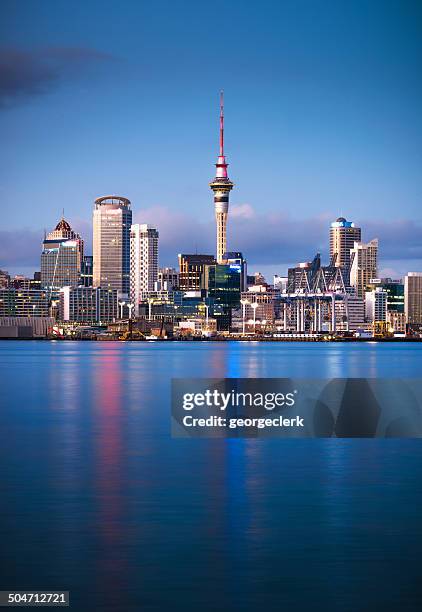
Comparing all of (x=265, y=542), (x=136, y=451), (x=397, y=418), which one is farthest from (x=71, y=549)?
(x=397, y=418)

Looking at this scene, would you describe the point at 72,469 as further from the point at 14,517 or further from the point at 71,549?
the point at 71,549

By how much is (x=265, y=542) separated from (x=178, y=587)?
3641 mm

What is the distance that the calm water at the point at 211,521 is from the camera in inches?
671

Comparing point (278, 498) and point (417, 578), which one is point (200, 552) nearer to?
point (417, 578)

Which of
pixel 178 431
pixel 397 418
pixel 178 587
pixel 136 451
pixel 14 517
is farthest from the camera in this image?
pixel 397 418

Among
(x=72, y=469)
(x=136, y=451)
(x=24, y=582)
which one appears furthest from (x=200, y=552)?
(x=136, y=451)

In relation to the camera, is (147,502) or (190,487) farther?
(190,487)

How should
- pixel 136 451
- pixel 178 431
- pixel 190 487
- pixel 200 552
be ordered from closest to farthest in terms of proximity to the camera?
Answer: pixel 200 552, pixel 190 487, pixel 136 451, pixel 178 431

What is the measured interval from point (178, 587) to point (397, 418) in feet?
93.3

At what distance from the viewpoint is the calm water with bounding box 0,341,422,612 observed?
1705 centimetres

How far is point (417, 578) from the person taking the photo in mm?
17641

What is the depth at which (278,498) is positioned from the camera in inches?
1005

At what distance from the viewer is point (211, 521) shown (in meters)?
22.4

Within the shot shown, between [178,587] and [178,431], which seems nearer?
[178,587]
